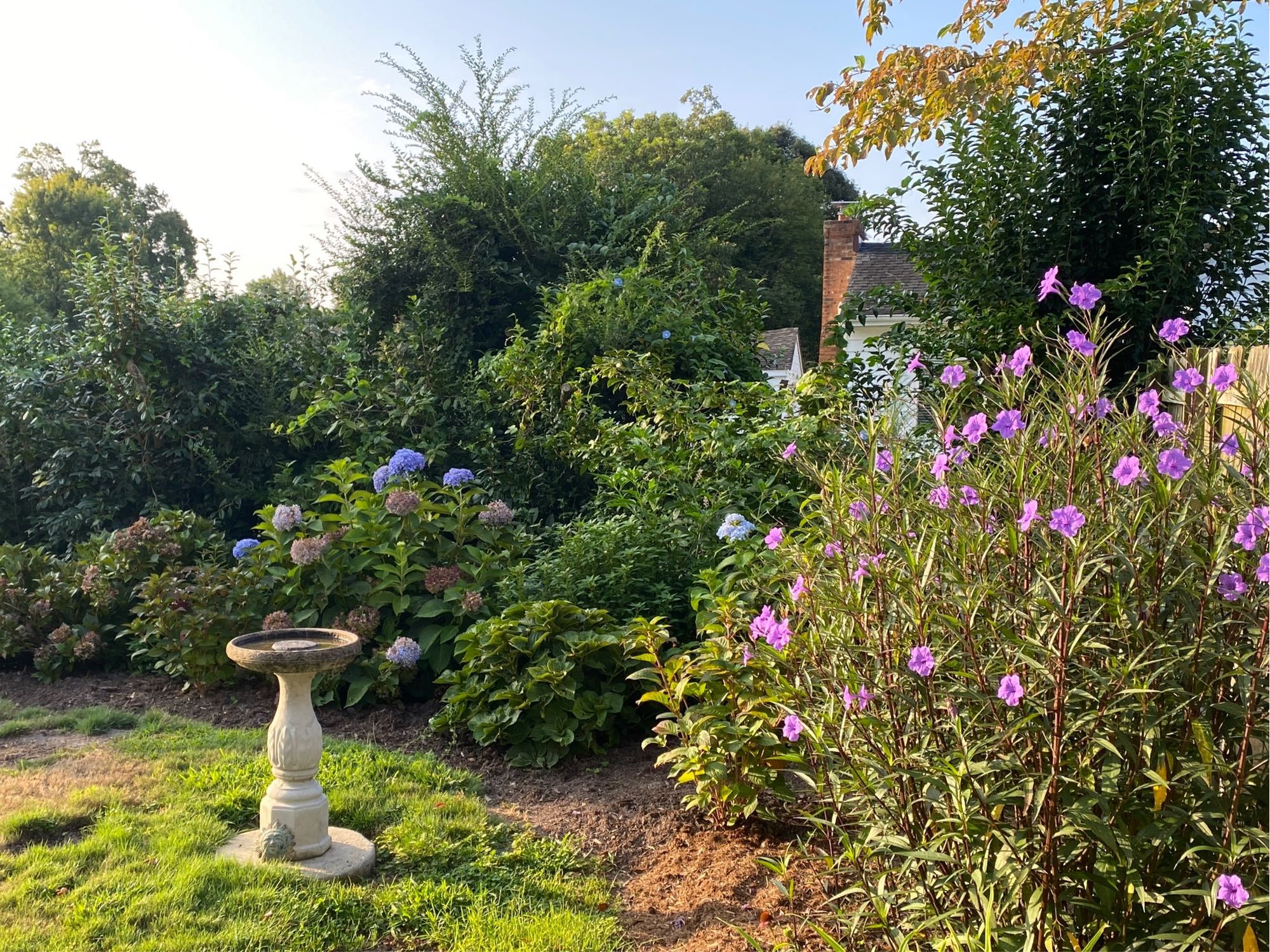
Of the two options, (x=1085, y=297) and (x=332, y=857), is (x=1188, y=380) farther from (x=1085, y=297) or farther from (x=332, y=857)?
(x=332, y=857)

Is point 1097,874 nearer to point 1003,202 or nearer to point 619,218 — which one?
point 1003,202

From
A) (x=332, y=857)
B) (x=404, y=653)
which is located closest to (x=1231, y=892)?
(x=332, y=857)

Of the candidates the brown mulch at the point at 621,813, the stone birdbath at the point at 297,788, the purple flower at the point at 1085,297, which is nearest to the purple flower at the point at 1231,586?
the purple flower at the point at 1085,297

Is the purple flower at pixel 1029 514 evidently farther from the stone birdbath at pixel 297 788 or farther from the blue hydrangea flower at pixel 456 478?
the blue hydrangea flower at pixel 456 478

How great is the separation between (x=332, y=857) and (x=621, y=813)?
1067mm

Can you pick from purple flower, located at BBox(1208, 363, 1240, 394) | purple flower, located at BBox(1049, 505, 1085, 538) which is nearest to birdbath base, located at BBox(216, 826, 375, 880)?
purple flower, located at BBox(1049, 505, 1085, 538)

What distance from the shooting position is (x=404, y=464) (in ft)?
17.5

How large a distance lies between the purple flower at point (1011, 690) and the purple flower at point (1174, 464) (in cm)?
48

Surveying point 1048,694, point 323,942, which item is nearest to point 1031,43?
point 1048,694

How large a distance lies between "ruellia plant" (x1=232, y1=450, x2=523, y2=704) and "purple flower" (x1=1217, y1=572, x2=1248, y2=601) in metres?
3.66

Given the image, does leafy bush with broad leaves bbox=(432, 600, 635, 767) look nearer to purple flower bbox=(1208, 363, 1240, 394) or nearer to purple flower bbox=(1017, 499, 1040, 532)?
purple flower bbox=(1017, 499, 1040, 532)

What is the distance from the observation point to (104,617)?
19.6 ft

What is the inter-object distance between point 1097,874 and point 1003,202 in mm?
4118

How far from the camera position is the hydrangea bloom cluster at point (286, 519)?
17.8 feet
